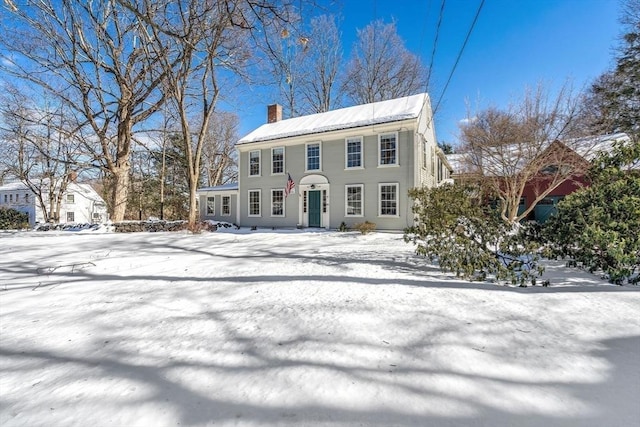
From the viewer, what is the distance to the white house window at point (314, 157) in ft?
53.3

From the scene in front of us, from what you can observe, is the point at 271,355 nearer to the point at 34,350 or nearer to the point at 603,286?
the point at 34,350

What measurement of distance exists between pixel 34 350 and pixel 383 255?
20.2ft

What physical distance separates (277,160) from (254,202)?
305cm

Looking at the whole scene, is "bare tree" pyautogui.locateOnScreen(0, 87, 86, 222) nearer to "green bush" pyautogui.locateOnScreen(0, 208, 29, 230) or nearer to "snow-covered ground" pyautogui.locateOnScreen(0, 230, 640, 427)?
"green bush" pyautogui.locateOnScreen(0, 208, 29, 230)

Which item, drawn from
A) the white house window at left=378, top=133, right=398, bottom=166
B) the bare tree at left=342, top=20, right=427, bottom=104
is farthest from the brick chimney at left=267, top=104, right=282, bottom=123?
the white house window at left=378, top=133, right=398, bottom=166

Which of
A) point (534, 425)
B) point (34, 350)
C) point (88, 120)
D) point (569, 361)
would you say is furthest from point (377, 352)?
point (88, 120)

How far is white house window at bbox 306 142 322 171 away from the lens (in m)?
16.2

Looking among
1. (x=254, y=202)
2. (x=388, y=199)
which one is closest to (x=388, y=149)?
(x=388, y=199)

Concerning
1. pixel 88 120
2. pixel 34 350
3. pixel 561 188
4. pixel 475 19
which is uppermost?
pixel 88 120

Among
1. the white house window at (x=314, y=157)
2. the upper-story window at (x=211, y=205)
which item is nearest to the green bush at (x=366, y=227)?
the white house window at (x=314, y=157)

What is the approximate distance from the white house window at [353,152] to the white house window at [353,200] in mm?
1125

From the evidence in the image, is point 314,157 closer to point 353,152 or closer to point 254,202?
point 353,152

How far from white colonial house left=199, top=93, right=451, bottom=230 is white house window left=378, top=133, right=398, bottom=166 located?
0.16ft

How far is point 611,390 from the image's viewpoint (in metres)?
1.92
